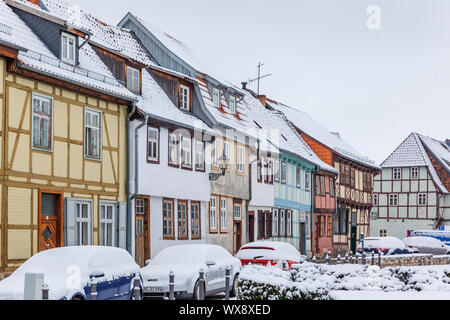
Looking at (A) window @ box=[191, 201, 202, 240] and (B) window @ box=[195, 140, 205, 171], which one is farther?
(B) window @ box=[195, 140, 205, 171]

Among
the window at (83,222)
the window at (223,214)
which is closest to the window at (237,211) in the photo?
the window at (223,214)

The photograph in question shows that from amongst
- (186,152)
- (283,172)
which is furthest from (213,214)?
(283,172)

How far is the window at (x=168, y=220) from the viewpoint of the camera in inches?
1015

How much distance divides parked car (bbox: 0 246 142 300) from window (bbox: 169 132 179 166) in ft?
38.1

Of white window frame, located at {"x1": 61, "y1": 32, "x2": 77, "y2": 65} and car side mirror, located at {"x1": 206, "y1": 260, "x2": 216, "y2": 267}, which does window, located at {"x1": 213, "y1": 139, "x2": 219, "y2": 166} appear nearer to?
white window frame, located at {"x1": 61, "y1": 32, "x2": 77, "y2": 65}

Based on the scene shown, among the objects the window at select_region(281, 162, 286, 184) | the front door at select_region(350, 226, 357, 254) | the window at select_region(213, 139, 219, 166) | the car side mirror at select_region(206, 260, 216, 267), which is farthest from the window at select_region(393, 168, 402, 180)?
the car side mirror at select_region(206, 260, 216, 267)

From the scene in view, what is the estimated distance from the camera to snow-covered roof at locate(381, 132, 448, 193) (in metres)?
65.0

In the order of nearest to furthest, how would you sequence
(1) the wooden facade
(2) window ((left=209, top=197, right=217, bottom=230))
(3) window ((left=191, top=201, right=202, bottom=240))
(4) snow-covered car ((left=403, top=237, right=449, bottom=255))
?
(1) the wooden facade → (3) window ((left=191, top=201, right=202, bottom=240)) → (2) window ((left=209, top=197, right=217, bottom=230)) → (4) snow-covered car ((left=403, top=237, right=449, bottom=255))

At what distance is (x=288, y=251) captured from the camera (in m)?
23.3

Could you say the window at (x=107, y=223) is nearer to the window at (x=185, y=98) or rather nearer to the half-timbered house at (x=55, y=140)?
the half-timbered house at (x=55, y=140)

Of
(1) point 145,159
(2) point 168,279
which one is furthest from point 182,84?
(2) point 168,279

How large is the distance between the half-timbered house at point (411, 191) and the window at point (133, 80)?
42413 mm

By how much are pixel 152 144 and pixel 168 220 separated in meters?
3.04

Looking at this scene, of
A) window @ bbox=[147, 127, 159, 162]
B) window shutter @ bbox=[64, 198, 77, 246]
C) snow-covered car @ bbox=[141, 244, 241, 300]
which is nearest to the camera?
snow-covered car @ bbox=[141, 244, 241, 300]
